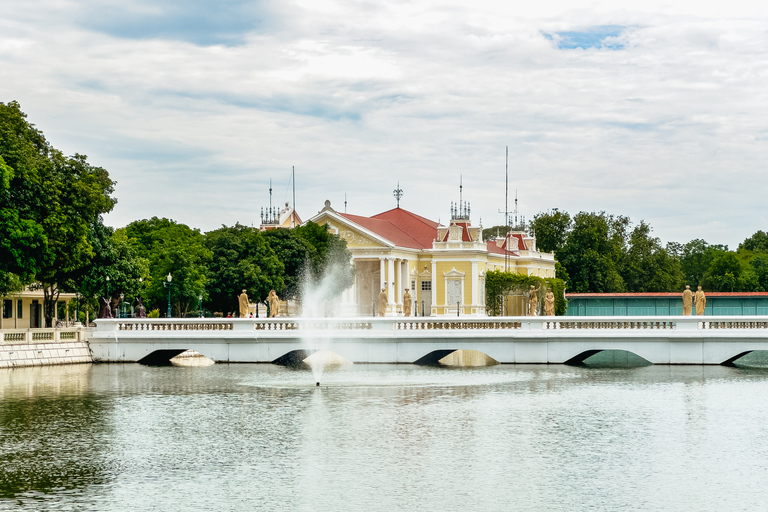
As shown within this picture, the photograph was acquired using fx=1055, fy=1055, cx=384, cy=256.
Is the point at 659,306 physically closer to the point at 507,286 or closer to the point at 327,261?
the point at 507,286

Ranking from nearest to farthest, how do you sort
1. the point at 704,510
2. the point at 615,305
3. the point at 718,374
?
the point at 704,510 → the point at 718,374 → the point at 615,305

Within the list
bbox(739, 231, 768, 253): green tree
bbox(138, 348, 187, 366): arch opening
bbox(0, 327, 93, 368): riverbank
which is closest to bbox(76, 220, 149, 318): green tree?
bbox(0, 327, 93, 368): riverbank

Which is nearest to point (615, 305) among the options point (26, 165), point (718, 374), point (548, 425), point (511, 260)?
point (511, 260)

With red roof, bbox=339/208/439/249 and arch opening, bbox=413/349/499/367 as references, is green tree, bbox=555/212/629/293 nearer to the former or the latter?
red roof, bbox=339/208/439/249

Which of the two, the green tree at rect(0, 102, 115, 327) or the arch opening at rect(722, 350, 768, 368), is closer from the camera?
the green tree at rect(0, 102, 115, 327)

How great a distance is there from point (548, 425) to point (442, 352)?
2626 centimetres

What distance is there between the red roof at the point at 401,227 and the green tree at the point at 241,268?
2410cm

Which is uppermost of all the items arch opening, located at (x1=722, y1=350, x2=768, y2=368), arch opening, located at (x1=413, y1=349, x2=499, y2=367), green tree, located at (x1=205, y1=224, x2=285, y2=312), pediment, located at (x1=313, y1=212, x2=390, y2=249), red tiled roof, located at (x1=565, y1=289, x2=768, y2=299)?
pediment, located at (x1=313, y1=212, x2=390, y2=249)

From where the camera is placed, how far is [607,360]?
184ft

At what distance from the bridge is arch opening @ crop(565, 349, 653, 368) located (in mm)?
384

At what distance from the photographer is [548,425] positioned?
28188mm

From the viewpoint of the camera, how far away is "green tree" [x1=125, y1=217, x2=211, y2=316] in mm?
Result: 63156

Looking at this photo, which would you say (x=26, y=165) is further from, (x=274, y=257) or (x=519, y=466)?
(x=519, y=466)

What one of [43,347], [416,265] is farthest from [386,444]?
[416,265]
